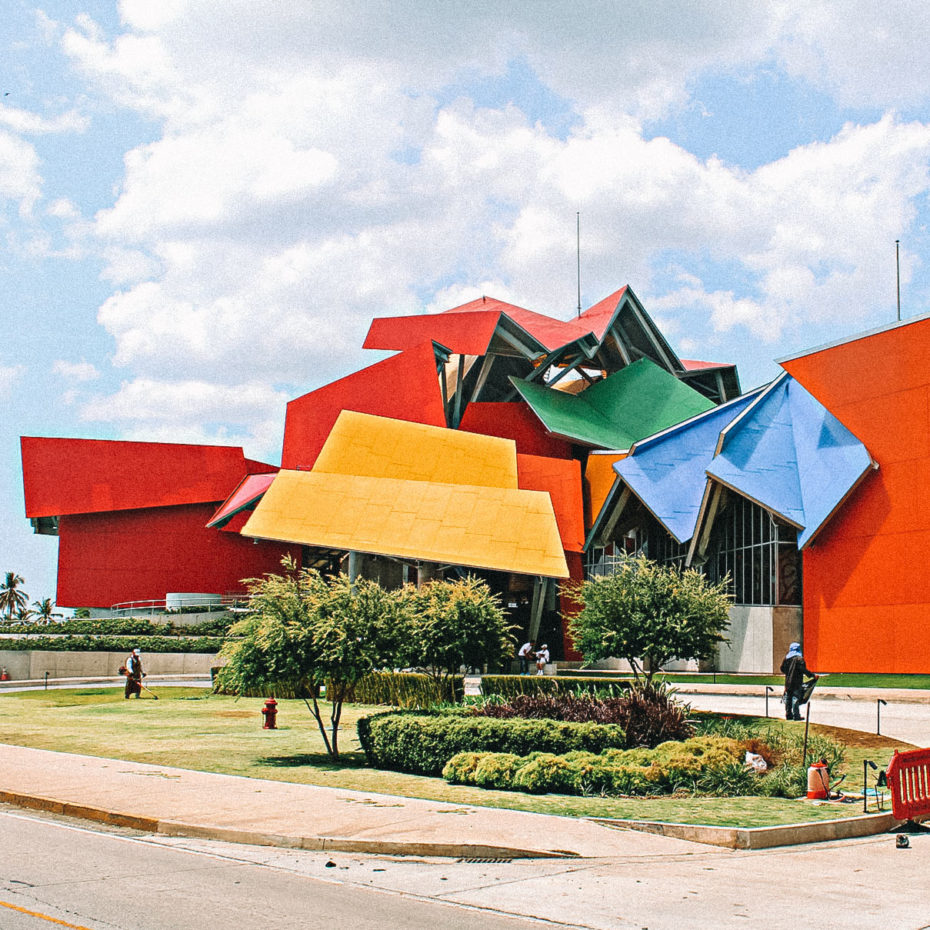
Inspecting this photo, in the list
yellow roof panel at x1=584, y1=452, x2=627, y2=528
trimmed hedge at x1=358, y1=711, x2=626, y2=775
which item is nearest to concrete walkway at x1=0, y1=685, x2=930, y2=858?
trimmed hedge at x1=358, y1=711, x2=626, y2=775

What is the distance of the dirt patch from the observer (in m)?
17.4

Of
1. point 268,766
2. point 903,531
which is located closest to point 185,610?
point 903,531

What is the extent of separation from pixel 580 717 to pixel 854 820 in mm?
5518

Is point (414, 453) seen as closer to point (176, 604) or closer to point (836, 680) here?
point (176, 604)

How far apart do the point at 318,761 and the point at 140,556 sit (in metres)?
41.6

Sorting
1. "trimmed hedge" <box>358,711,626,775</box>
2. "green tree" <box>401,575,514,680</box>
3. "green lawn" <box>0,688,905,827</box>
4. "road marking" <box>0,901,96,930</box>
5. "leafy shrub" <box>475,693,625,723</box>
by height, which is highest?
"green tree" <box>401,575,514,680</box>

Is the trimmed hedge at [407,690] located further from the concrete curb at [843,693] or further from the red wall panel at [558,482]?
the red wall panel at [558,482]

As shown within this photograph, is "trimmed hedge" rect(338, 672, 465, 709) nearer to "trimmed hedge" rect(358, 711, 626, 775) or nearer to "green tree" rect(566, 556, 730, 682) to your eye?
"green tree" rect(566, 556, 730, 682)

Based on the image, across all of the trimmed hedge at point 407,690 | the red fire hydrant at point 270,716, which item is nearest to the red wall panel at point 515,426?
the trimmed hedge at point 407,690

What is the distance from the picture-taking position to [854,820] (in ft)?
37.1

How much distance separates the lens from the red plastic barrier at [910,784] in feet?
36.5

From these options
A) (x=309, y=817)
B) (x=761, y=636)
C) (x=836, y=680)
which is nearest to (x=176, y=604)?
(x=761, y=636)

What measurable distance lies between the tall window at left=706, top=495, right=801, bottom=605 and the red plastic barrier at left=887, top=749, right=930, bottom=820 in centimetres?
2567

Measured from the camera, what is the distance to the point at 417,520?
4175 centimetres
